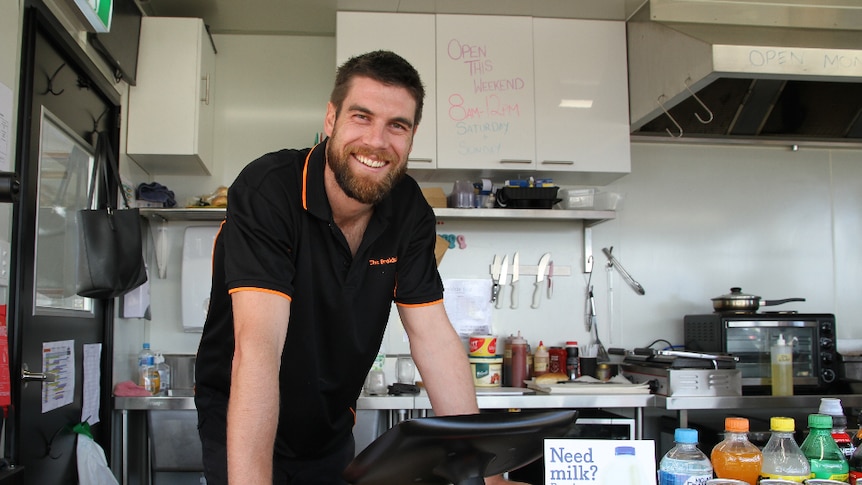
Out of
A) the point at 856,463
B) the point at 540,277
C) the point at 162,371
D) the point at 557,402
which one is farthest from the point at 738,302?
the point at 162,371

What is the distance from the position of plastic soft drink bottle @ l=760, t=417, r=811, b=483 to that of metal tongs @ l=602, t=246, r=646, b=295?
91.5 inches

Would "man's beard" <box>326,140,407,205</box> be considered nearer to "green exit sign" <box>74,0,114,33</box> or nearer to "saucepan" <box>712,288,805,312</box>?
"green exit sign" <box>74,0,114,33</box>

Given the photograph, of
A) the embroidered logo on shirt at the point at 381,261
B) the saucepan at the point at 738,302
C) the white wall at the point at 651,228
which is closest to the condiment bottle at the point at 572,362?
the white wall at the point at 651,228

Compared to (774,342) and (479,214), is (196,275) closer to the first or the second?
(479,214)

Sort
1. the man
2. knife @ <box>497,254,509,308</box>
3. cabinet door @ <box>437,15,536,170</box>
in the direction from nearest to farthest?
the man, cabinet door @ <box>437,15,536,170</box>, knife @ <box>497,254,509,308</box>

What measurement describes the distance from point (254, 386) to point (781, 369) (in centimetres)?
258

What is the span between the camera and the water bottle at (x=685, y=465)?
1.10 meters

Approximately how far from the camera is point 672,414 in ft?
11.1

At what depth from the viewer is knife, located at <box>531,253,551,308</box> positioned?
3.50 metres

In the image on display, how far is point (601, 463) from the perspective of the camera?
3.38 ft

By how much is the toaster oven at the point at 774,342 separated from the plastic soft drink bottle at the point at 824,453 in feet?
6.31

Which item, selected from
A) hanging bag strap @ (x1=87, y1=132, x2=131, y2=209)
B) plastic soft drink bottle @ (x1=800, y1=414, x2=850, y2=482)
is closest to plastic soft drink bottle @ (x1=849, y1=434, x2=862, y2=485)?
plastic soft drink bottle @ (x1=800, y1=414, x2=850, y2=482)

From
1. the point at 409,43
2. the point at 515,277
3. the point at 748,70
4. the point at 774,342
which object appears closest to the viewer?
the point at 748,70

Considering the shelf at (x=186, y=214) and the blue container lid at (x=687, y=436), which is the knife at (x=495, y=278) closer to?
the shelf at (x=186, y=214)
